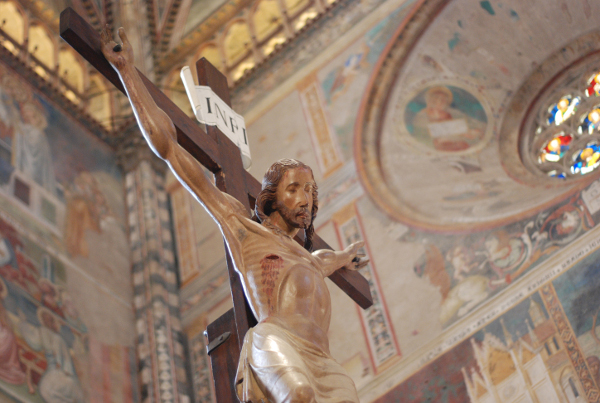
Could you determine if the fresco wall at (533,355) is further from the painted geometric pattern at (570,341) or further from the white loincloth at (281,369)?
the white loincloth at (281,369)

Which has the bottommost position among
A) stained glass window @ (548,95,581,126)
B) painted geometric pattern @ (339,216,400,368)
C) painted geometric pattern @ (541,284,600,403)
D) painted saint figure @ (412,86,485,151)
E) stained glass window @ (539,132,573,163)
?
painted geometric pattern @ (541,284,600,403)

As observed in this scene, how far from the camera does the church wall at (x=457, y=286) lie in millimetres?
6461

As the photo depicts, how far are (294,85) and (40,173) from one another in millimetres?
2971

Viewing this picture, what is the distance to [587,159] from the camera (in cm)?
793

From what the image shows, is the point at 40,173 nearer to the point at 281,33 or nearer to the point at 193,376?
the point at 193,376

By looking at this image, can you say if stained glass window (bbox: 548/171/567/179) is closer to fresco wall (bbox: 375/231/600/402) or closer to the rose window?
the rose window

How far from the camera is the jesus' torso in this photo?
2699 mm

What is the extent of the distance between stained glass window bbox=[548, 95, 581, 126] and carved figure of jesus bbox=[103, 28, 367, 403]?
5.68m

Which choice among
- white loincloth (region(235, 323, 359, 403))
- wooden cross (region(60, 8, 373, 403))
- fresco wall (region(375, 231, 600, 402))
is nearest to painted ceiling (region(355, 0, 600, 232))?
fresco wall (region(375, 231, 600, 402))

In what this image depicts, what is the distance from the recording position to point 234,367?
2924 millimetres

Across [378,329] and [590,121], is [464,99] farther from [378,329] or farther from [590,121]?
[378,329]

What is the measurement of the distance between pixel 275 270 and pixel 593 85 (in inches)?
249

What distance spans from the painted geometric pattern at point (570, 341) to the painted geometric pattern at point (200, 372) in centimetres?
351

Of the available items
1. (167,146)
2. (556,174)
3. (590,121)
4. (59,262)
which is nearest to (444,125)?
(556,174)
